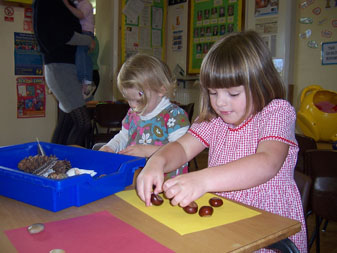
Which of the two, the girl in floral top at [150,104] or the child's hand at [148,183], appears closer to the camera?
the child's hand at [148,183]

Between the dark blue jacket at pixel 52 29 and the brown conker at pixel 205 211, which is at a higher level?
the dark blue jacket at pixel 52 29

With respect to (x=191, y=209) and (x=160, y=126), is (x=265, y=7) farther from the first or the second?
(x=191, y=209)

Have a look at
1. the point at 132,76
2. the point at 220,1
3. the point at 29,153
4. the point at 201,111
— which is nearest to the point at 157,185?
the point at 201,111

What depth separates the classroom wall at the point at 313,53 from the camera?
2.81 meters

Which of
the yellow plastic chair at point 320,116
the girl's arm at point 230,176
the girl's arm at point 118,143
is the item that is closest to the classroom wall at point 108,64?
the yellow plastic chair at point 320,116

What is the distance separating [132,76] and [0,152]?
0.71 metres

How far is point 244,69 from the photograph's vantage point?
914mm

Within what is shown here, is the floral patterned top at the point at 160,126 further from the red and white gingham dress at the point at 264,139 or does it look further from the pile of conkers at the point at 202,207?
the pile of conkers at the point at 202,207

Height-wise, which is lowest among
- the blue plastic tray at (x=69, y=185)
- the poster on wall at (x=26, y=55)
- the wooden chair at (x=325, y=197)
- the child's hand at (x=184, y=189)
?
the wooden chair at (x=325, y=197)

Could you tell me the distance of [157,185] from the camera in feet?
2.56

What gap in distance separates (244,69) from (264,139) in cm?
19

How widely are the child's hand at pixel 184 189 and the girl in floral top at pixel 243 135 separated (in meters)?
0.02

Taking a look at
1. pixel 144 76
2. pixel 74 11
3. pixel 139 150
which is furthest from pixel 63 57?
pixel 139 150

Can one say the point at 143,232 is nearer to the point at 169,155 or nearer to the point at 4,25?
the point at 169,155
